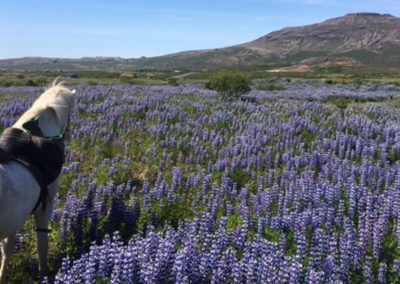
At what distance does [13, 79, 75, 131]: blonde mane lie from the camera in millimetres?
4934

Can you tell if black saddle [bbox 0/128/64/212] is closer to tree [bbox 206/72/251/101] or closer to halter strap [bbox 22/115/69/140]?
halter strap [bbox 22/115/69/140]

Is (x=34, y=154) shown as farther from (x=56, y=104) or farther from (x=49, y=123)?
(x=56, y=104)

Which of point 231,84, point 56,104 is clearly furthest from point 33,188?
point 231,84

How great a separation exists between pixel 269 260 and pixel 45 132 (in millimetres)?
3353

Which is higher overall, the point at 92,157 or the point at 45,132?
the point at 45,132

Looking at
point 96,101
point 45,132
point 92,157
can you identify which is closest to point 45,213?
point 45,132

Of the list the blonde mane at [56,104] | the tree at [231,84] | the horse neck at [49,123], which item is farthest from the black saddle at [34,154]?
the tree at [231,84]

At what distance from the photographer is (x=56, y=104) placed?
205 inches

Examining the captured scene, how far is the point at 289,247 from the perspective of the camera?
204 inches

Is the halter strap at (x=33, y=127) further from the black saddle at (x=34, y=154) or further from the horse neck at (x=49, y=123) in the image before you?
the horse neck at (x=49, y=123)

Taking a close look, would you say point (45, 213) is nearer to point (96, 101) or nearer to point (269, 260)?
point (269, 260)

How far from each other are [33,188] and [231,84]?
18.4 m

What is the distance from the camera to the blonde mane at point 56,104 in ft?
16.2

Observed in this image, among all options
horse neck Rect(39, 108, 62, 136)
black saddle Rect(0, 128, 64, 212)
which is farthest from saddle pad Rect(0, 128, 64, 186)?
horse neck Rect(39, 108, 62, 136)
